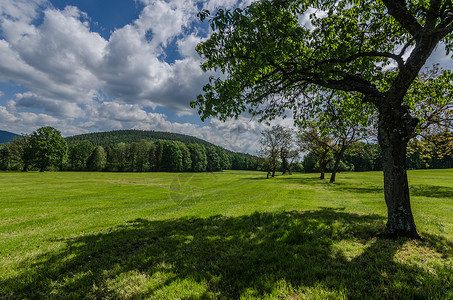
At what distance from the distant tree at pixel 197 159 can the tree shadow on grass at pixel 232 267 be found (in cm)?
10088

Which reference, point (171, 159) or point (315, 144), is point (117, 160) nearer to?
point (171, 159)

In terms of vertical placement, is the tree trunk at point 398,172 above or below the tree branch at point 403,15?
below

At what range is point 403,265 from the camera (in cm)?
445

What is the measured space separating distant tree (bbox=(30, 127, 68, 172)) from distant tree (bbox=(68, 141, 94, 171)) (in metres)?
18.8

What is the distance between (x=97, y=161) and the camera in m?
93.0

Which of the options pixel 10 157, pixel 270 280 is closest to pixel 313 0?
pixel 270 280

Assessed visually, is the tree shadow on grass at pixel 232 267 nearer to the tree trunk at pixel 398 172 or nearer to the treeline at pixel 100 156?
the tree trunk at pixel 398 172

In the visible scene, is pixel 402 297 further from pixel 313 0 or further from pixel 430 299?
pixel 313 0

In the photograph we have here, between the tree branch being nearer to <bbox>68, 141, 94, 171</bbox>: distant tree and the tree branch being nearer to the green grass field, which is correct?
the green grass field

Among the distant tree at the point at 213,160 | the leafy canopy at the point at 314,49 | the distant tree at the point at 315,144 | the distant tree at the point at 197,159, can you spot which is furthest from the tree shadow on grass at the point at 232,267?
the distant tree at the point at 213,160

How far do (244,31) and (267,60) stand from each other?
169cm

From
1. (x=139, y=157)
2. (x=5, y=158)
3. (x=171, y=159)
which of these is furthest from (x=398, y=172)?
(x=5, y=158)

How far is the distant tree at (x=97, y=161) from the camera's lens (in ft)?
305

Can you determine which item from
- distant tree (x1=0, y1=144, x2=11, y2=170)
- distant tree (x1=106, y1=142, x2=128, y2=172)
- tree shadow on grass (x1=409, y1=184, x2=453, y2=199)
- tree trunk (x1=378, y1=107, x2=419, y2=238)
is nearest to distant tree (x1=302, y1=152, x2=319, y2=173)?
tree shadow on grass (x1=409, y1=184, x2=453, y2=199)
